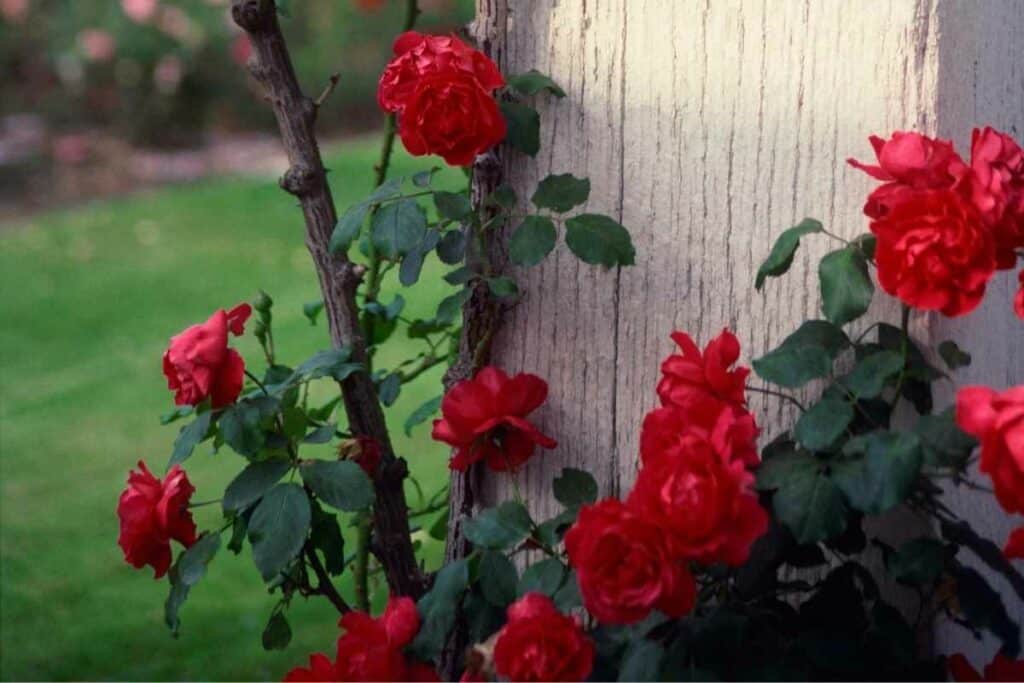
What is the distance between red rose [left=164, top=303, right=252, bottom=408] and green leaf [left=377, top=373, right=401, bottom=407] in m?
0.28

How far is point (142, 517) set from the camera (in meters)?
1.53

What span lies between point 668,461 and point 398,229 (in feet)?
1.24

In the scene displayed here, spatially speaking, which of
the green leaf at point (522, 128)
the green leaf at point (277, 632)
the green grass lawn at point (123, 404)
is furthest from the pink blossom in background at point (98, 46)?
the green leaf at point (522, 128)

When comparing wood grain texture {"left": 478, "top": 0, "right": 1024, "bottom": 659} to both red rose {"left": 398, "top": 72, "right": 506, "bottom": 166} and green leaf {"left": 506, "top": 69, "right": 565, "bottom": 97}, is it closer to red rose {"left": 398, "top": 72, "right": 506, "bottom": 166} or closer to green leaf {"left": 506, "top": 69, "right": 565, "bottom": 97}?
green leaf {"left": 506, "top": 69, "right": 565, "bottom": 97}

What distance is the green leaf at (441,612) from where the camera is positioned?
144 centimetres

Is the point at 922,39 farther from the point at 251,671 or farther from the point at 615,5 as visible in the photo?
the point at 251,671

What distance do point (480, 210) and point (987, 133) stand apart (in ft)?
1.66

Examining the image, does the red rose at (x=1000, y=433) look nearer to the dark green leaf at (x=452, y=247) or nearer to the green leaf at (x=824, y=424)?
the green leaf at (x=824, y=424)

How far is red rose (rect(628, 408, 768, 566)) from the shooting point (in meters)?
1.18

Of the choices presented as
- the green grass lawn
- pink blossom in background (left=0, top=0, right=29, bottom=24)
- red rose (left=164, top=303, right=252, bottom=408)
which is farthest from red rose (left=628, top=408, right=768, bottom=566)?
pink blossom in background (left=0, top=0, right=29, bottom=24)

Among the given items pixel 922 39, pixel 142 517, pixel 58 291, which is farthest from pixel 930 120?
pixel 58 291

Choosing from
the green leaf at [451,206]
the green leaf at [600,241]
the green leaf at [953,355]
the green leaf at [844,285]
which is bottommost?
the green leaf at [953,355]

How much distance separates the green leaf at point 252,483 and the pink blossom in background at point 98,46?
587 cm

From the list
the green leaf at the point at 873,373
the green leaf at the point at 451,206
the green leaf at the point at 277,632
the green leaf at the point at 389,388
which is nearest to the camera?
the green leaf at the point at 873,373
